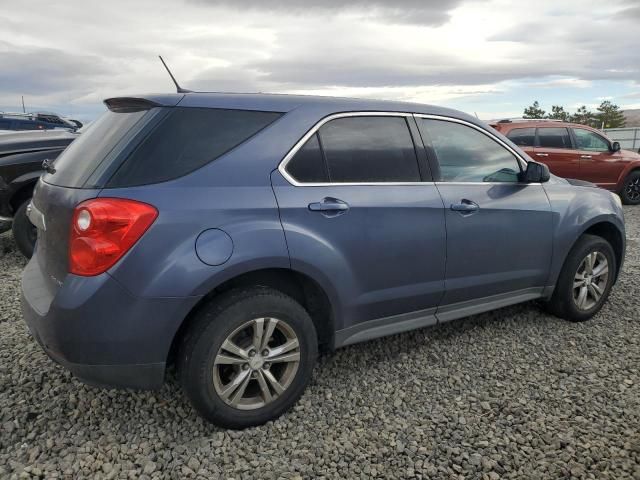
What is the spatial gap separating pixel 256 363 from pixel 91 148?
1.34 meters

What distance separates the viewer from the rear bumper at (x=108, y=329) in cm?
227

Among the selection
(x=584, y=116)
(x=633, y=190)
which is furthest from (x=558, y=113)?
(x=633, y=190)

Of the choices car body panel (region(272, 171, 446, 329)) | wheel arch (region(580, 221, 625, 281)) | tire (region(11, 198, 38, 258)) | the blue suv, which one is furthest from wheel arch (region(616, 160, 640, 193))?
tire (region(11, 198, 38, 258))

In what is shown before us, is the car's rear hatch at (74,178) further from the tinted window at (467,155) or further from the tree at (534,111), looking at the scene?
the tree at (534,111)

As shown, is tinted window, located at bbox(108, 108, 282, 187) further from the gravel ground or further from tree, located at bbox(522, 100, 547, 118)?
tree, located at bbox(522, 100, 547, 118)

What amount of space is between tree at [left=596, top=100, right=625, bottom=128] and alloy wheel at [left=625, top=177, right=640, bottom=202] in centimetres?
5102

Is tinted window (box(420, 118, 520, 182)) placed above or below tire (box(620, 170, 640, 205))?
above

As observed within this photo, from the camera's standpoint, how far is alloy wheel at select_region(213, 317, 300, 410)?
254cm

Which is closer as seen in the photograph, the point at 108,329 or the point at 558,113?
the point at 108,329

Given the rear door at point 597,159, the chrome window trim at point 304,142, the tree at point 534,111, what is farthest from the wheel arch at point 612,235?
the tree at point 534,111

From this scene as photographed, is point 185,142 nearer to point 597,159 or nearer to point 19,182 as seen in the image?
point 19,182

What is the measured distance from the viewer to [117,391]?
3020mm

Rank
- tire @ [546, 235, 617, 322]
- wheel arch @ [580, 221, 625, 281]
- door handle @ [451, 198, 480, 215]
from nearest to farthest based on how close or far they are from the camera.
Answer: door handle @ [451, 198, 480, 215] < tire @ [546, 235, 617, 322] < wheel arch @ [580, 221, 625, 281]

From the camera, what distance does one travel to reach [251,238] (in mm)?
2471
